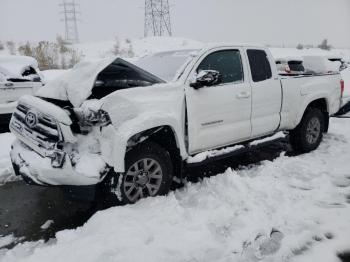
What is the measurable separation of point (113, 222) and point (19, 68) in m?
4.82

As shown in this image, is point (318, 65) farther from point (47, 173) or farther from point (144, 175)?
point (47, 173)

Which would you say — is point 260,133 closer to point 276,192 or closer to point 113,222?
point 276,192

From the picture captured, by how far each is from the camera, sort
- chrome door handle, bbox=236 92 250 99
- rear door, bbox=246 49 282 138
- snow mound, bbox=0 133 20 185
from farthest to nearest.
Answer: snow mound, bbox=0 133 20 185 < rear door, bbox=246 49 282 138 < chrome door handle, bbox=236 92 250 99

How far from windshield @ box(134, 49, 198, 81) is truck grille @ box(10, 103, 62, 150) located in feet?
4.97

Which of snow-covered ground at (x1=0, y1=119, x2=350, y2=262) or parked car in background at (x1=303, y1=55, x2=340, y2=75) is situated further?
parked car in background at (x1=303, y1=55, x2=340, y2=75)

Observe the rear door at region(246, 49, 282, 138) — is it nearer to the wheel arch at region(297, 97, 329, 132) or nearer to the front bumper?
the wheel arch at region(297, 97, 329, 132)

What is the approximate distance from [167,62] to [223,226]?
7.57 feet

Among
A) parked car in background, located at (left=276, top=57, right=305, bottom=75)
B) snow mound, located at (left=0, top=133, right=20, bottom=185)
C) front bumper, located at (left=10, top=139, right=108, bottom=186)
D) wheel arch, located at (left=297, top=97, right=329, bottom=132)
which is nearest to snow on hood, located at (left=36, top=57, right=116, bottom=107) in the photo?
front bumper, located at (left=10, top=139, right=108, bottom=186)

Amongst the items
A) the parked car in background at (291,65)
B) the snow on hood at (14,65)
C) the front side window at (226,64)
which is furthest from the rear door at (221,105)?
the snow on hood at (14,65)

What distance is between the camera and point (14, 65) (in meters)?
7.09

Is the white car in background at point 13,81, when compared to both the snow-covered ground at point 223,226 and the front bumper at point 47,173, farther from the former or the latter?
the snow-covered ground at point 223,226

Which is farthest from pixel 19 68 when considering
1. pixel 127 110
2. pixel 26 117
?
pixel 127 110

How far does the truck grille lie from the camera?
353cm

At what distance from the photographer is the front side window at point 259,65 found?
16.6 ft
